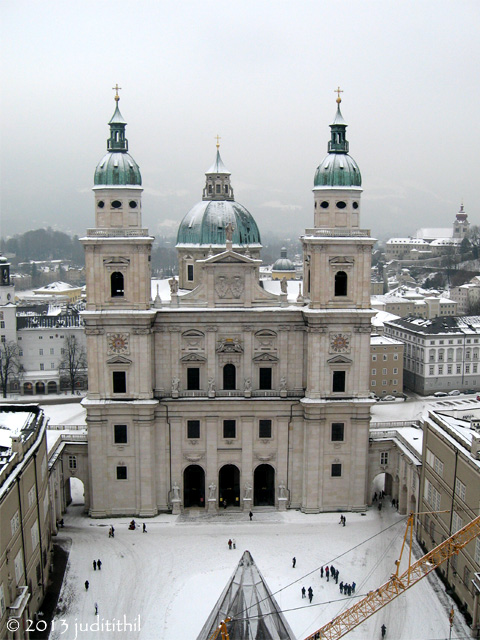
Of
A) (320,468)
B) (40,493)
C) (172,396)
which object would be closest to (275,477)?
(320,468)

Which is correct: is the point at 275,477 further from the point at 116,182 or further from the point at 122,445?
the point at 116,182

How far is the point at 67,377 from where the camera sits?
10338 cm

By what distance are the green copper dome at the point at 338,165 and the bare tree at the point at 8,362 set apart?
201 ft

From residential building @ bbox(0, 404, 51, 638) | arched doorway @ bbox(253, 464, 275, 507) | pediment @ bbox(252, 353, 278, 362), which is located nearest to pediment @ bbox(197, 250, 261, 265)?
pediment @ bbox(252, 353, 278, 362)

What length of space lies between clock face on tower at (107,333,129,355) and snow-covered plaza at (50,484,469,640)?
13.7 meters

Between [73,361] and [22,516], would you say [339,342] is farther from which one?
[73,361]

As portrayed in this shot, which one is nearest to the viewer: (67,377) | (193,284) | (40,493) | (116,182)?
(40,493)

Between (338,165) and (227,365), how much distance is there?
711 inches

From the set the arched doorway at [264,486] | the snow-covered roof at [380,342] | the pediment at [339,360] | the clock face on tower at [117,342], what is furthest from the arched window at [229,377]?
the snow-covered roof at [380,342]

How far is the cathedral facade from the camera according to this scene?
178ft

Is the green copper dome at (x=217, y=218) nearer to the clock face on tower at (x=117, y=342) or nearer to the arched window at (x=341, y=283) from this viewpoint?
the arched window at (x=341, y=283)

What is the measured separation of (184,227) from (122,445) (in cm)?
2078

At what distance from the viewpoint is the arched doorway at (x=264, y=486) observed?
5834cm

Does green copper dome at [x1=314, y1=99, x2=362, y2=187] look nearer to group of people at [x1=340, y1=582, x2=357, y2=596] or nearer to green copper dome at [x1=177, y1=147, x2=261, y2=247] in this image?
green copper dome at [x1=177, y1=147, x2=261, y2=247]
